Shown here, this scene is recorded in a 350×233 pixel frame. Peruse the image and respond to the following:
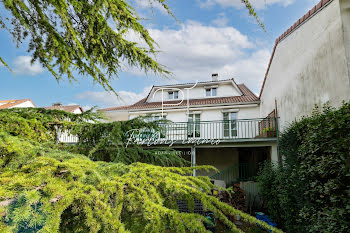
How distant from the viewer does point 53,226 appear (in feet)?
3.10

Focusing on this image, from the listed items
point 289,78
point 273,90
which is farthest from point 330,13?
point 273,90

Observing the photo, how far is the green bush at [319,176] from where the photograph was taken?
10.8 feet

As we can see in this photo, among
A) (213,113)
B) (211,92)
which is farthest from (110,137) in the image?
(211,92)

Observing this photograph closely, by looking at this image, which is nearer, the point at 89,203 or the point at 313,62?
the point at 89,203

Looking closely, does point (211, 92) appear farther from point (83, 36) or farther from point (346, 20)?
point (83, 36)

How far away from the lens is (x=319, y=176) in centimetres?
411

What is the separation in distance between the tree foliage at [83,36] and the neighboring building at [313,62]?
12.5 ft

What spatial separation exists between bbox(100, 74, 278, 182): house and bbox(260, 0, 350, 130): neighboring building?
283 centimetres

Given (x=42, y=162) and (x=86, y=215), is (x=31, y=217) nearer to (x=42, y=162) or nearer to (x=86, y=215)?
(x=86, y=215)

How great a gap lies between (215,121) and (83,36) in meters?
9.13

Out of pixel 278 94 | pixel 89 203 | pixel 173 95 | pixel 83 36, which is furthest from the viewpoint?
pixel 173 95

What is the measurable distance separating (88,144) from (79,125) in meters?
0.56

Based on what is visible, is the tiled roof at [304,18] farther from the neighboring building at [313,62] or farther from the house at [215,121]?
the house at [215,121]

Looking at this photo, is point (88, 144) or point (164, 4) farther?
point (88, 144)
